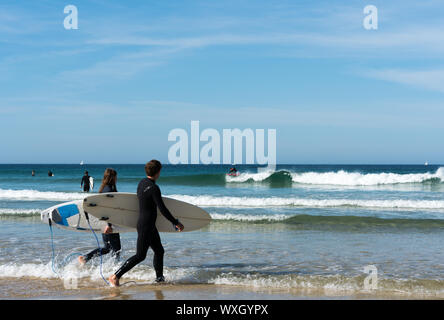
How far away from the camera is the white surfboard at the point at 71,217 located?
688cm

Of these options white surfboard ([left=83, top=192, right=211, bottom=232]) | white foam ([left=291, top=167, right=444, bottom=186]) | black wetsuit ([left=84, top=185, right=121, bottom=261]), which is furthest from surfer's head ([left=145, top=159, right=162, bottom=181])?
white foam ([left=291, top=167, right=444, bottom=186])

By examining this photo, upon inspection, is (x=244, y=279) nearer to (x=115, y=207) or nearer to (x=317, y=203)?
(x=115, y=207)

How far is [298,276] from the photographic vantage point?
21.6 ft

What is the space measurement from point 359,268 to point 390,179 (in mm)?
30968

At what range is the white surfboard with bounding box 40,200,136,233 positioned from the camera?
688 centimetres

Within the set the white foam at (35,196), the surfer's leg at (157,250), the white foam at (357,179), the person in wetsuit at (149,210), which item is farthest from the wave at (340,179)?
the person in wetsuit at (149,210)

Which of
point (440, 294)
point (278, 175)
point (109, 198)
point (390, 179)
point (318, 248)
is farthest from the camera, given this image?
point (278, 175)

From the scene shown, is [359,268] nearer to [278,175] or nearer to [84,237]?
[84,237]

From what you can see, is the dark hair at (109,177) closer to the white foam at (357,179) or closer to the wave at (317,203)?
the wave at (317,203)

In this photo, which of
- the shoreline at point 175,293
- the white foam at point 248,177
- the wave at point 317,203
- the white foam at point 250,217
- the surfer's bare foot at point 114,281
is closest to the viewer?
the shoreline at point 175,293

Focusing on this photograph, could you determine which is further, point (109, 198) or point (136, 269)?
point (136, 269)

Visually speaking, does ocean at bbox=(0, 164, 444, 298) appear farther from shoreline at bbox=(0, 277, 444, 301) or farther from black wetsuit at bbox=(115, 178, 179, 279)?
black wetsuit at bbox=(115, 178, 179, 279)

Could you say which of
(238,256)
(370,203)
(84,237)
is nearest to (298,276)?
(238,256)
